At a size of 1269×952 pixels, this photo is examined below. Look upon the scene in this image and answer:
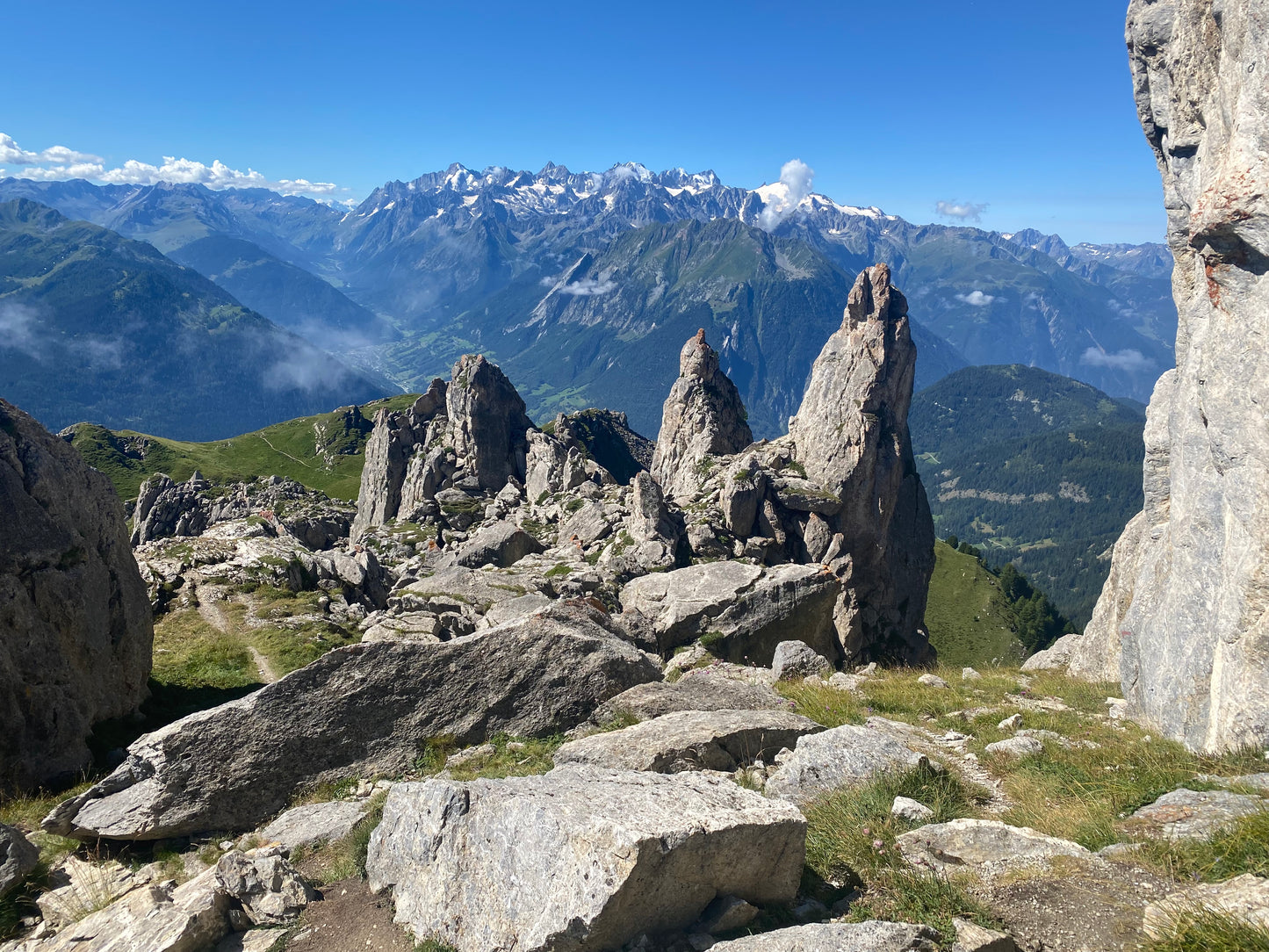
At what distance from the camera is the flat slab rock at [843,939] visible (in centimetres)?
768

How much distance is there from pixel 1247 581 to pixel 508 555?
5289cm

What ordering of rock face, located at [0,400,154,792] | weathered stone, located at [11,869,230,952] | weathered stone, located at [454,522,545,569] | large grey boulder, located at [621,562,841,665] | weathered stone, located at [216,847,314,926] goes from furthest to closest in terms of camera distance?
weathered stone, located at [454,522,545,569] → large grey boulder, located at [621,562,841,665] → rock face, located at [0,400,154,792] → weathered stone, located at [216,847,314,926] → weathered stone, located at [11,869,230,952]

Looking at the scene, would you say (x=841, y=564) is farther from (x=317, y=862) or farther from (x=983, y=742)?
(x=317, y=862)

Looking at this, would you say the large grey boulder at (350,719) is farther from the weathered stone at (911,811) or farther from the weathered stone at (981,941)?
the weathered stone at (981,941)

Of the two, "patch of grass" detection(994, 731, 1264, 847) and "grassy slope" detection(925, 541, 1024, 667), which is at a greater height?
"patch of grass" detection(994, 731, 1264, 847)

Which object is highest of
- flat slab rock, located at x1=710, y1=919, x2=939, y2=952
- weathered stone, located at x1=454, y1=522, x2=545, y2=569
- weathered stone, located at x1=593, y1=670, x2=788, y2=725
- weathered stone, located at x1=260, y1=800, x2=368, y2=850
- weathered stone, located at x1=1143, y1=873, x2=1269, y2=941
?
weathered stone, located at x1=1143, y1=873, x2=1269, y2=941

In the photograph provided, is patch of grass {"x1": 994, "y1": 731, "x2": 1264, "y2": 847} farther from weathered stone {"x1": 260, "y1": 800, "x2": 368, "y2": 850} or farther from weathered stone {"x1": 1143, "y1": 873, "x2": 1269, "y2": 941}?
weathered stone {"x1": 260, "y1": 800, "x2": 368, "y2": 850}

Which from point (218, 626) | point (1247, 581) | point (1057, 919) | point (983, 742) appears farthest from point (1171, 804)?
point (218, 626)

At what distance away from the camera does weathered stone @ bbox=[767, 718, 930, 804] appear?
12469mm

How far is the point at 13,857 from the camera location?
10.9 m

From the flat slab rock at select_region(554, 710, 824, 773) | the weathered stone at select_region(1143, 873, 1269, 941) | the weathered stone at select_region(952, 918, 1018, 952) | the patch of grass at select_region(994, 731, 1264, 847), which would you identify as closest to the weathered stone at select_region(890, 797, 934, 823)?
the patch of grass at select_region(994, 731, 1264, 847)

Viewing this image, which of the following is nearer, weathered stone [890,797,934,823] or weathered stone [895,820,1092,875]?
weathered stone [895,820,1092,875]

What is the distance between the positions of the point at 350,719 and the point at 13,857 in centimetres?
583

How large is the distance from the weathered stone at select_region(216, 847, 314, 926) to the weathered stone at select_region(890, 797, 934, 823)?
9.52 meters
